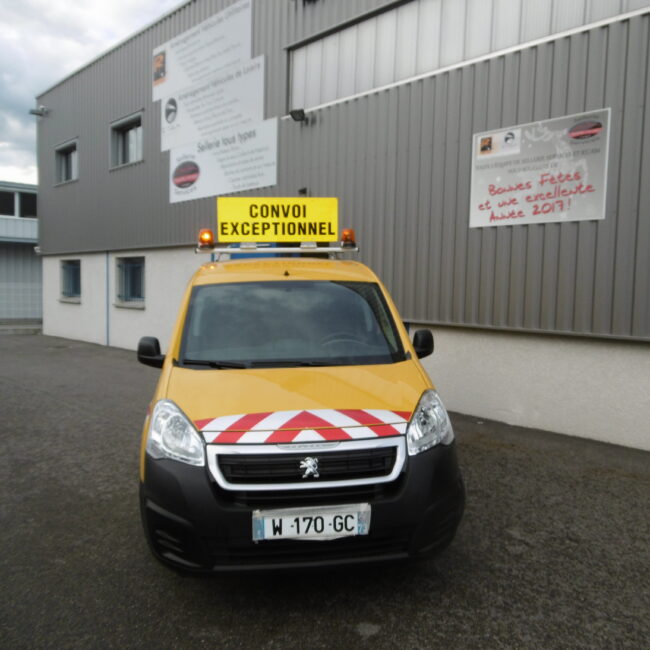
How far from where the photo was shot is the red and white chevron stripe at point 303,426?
2.65m

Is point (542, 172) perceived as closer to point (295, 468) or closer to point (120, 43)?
point (295, 468)

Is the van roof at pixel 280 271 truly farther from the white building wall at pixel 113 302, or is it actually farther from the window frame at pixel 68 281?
the window frame at pixel 68 281

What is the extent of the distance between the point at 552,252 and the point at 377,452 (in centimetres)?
464

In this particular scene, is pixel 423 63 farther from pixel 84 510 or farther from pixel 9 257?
pixel 9 257

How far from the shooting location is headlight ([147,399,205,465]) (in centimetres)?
268

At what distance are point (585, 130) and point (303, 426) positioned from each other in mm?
5191

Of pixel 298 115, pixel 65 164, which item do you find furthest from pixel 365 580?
pixel 65 164

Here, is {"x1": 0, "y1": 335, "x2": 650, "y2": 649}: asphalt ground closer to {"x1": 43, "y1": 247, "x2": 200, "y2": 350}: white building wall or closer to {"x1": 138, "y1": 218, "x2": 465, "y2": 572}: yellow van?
{"x1": 138, "y1": 218, "x2": 465, "y2": 572}: yellow van

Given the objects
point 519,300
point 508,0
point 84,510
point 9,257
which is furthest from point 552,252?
point 9,257

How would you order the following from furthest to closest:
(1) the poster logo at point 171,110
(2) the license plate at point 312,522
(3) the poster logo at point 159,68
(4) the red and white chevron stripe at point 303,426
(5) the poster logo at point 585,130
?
(3) the poster logo at point 159,68, (1) the poster logo at point 171,110, (5) the poster logo at point 585,130, (4) the red and white chevron stripe at point 303,426, (2) the license plate at point 312,522

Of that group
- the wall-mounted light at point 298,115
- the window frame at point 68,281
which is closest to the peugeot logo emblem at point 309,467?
the wall-mounted light at point 298,115

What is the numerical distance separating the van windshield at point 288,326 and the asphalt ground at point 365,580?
1.23m

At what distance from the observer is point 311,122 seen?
371 inches

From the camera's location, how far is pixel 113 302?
15023mm
